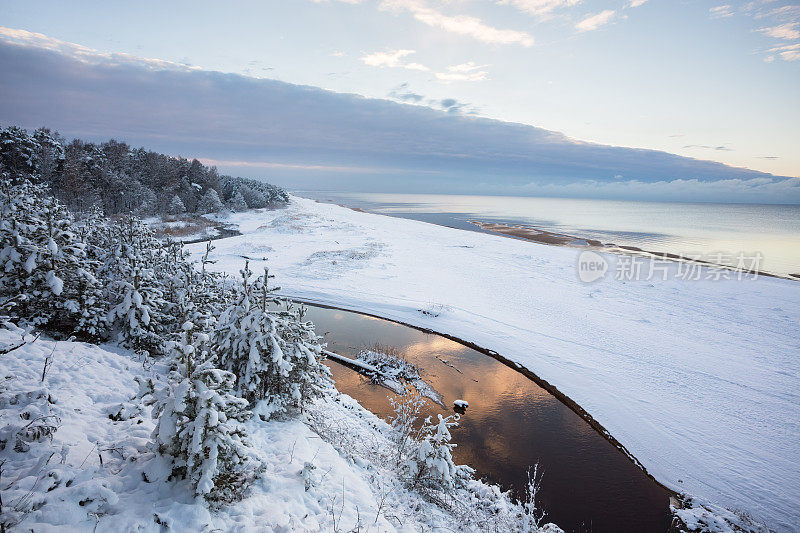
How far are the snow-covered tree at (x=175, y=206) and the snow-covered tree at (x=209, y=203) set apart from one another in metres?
8.59

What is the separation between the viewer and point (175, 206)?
205 ft

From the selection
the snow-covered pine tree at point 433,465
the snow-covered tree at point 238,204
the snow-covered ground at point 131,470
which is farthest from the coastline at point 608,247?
the snow-covered tree at point 238,204

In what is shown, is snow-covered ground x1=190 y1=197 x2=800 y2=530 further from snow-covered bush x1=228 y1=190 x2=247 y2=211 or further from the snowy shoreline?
snow-covered bush x1=228 y1=190 x2=247 y2=211

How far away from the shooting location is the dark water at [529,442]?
10352mm

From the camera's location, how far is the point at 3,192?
964 cm

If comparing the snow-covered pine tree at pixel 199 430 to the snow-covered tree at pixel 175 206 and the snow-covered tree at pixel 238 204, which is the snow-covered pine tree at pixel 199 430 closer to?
the snow-covered tree at pixel 175 206

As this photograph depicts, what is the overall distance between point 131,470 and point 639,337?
994 inches

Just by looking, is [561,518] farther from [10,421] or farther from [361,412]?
[10,421]

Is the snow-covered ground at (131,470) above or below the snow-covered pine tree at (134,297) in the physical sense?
below

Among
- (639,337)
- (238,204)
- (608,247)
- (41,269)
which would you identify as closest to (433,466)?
(41,269)

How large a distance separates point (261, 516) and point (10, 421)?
467cm

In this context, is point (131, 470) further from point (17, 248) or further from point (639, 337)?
point (639, 337)

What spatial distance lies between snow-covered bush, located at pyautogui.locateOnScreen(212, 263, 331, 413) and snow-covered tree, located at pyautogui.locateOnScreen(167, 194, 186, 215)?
A: 65.4 meters

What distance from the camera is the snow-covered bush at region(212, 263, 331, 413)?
8742 millimetres
